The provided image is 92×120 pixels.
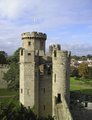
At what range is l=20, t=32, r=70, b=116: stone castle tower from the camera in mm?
33812

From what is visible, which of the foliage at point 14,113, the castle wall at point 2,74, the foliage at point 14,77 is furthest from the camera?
the castle wall at point 2,74

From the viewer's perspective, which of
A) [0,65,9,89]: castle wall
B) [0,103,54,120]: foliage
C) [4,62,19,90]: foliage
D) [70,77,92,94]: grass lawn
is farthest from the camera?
[0,65,9,89]: castle wall

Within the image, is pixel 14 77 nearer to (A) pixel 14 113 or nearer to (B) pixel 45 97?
(B) pixel 45 97

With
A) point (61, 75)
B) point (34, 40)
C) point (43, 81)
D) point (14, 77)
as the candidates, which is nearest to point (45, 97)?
point (43, 81)

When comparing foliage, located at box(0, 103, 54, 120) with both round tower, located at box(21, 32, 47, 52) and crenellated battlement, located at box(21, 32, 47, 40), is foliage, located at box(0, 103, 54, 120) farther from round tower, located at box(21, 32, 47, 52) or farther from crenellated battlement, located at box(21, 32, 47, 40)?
crenellated battlement, located at box(21, 32, 47, 40)

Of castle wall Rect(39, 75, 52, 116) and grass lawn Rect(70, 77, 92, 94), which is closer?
castle wall Rect(39, 75, 52, 116)

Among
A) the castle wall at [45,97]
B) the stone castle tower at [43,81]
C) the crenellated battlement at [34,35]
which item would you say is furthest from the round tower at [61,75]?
the crenellated battlement at [34,35]

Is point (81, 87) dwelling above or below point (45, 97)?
below

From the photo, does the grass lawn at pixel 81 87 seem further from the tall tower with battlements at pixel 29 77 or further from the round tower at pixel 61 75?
the tall tower with battlements at pixel 29 77

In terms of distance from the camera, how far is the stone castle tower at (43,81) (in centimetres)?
3381

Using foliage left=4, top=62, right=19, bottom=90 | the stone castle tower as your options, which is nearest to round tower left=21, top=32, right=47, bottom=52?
the stone castle tower

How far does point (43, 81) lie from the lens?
35.1 m

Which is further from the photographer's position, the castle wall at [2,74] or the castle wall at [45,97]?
the castle wall at [2,74]

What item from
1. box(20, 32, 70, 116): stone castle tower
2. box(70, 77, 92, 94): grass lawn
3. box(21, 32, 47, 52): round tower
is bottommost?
box(70, 77, 92, 94): grass lawn
